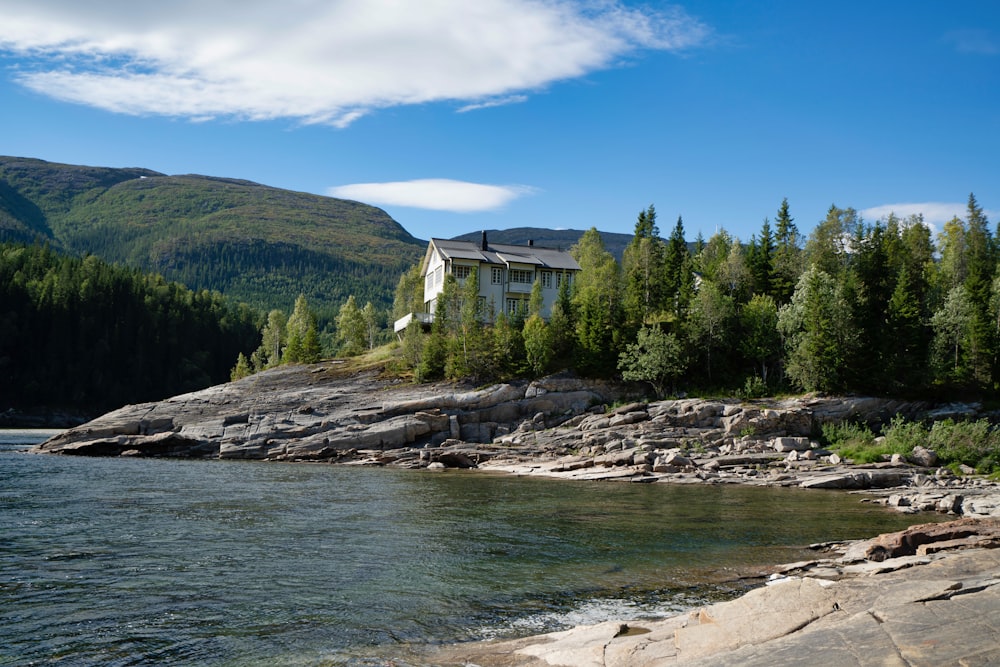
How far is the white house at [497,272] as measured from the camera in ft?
244

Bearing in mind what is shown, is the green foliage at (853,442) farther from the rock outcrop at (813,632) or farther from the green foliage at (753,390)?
the rock outcrop at (813,632)

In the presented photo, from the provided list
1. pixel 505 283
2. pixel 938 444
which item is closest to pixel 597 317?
pixel 505 283

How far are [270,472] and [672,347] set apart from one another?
1321 inches

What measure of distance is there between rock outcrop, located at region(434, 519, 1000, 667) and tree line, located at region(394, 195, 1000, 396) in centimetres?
4675

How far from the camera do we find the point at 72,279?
11962 cm

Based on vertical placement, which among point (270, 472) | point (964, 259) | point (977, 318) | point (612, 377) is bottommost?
point (270, 472)

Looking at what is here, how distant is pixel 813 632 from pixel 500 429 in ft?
161

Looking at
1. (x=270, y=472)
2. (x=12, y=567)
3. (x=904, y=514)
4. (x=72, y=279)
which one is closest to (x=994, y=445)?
(x=904, y=514)

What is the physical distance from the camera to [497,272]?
250ft

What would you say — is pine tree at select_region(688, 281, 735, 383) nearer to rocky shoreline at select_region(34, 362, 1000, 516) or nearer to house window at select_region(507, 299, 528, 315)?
rocky shoreline at select_region(34, 362, 1000, 516)

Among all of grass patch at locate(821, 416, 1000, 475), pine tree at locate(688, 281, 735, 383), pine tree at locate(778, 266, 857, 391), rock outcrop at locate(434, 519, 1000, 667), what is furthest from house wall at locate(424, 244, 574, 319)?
rock outcrop at locate(434, 519, 1000, 667)

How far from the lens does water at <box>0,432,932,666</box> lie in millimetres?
13406

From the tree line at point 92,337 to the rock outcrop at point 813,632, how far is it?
118900mm

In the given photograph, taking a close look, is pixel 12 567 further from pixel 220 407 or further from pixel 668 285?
pixel 668 285
